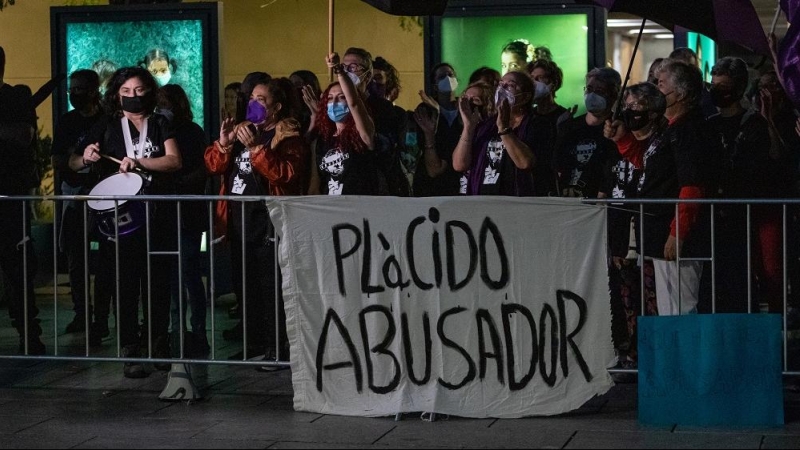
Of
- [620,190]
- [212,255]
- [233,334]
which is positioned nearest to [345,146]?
[212,255]

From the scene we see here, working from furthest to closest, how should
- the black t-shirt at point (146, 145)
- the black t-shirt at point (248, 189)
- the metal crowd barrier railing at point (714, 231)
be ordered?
the black t-shirt at point (146, 145), the black t-shirt at point (248, 189), the metal crowd barrier railing at point (714, 231)

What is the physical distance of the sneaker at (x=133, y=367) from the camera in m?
9.52

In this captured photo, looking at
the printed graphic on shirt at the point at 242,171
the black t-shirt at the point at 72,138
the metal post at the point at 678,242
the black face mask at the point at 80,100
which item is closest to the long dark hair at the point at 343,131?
the printed graphic on shirt at the point at 242,171

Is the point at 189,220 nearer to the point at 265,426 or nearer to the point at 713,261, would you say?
the point at 265,426

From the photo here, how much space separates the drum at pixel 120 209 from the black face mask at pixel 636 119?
2806mm

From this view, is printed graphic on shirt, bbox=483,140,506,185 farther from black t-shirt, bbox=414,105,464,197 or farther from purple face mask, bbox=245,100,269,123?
purple face mask, bbox=245,100,269,123

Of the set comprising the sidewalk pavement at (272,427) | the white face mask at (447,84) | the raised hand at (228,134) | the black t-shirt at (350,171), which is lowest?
the sidewalk pavement at (272,427)

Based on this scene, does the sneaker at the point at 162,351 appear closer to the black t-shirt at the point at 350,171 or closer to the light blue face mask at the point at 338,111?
the black t-shirt at the point at 350,171

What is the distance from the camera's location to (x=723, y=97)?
9672mm

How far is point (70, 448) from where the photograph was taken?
293 inches

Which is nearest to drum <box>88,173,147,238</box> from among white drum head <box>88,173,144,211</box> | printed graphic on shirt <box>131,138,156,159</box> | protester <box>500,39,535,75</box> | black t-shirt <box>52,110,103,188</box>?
white drum head <box>88,173,144,211</box>

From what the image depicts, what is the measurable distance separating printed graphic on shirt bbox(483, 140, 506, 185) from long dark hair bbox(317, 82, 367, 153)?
74 centimetres

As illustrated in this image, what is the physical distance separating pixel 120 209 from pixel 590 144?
9.47 feet

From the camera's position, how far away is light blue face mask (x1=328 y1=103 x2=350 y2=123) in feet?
30.7
